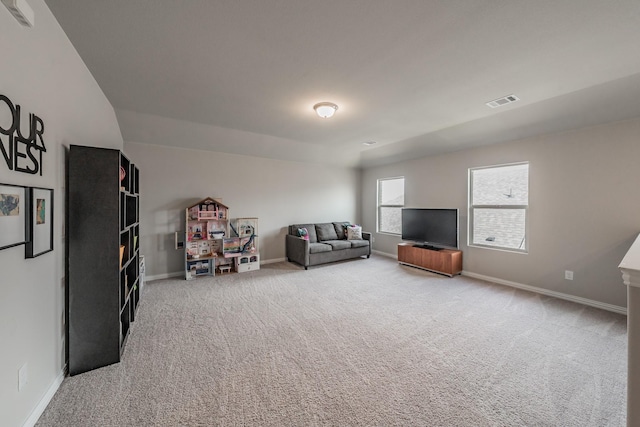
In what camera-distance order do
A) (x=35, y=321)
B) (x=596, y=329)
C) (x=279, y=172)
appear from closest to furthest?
(x=35, y=321), (x=596, y=329), (x=279, y=172)

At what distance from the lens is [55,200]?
5.82 ft

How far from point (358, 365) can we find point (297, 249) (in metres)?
3.38

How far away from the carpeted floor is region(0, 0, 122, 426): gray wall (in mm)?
316

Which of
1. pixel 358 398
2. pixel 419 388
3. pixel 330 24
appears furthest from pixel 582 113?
pixel 358 398

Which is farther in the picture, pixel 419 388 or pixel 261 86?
pixel 261 86

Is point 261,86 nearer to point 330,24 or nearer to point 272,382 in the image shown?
point 330,24

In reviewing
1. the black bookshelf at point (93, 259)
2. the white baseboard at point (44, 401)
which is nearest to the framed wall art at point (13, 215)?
the black bookshelf at point (93, 259)

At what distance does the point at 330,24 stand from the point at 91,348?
10.5ft

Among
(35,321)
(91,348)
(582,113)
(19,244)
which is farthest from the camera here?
(582,113)

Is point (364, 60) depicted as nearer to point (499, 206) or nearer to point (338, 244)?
point (499, 206)

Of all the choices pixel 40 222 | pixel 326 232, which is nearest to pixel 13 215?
pixel 40 222

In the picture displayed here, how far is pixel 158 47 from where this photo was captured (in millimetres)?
2051

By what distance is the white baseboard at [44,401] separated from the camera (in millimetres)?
1467

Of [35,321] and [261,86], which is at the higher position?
[261,86]
